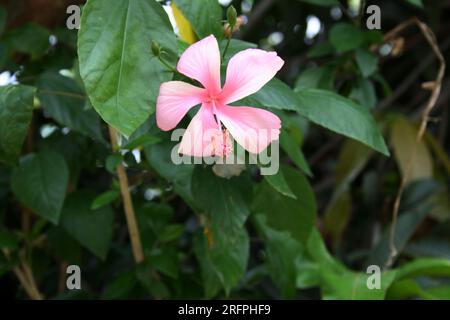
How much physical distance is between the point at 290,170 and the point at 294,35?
0.80 m

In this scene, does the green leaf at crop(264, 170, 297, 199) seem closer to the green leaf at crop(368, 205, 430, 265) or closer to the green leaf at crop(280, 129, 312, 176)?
the green leaf at crop(280, 129, 312, 176)

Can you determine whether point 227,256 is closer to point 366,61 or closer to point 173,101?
point 173,101

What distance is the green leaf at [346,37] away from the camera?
1.01m

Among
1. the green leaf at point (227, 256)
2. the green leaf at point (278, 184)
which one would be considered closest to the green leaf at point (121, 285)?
the green leaf at point (227, 256)

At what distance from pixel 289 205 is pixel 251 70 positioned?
1.08ft

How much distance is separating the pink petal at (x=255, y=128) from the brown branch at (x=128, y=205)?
26cm

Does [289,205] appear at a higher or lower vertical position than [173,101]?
lower

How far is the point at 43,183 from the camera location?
865 mm

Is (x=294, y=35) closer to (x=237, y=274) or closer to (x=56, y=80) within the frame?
(x=56, y=80)

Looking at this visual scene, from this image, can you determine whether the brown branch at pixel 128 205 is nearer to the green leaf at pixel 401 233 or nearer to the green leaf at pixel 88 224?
the green leaf at pixel 88 224

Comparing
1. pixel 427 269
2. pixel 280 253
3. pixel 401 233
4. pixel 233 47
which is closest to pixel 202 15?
pixel 233 47

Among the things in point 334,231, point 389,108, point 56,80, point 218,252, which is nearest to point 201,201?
point 218,252

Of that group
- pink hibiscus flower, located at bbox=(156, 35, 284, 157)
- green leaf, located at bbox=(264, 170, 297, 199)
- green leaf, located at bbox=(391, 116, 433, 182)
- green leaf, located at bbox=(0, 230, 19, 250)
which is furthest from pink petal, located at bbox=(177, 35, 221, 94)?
green leaf, located at bbox=(391, 116, 433, 182)
